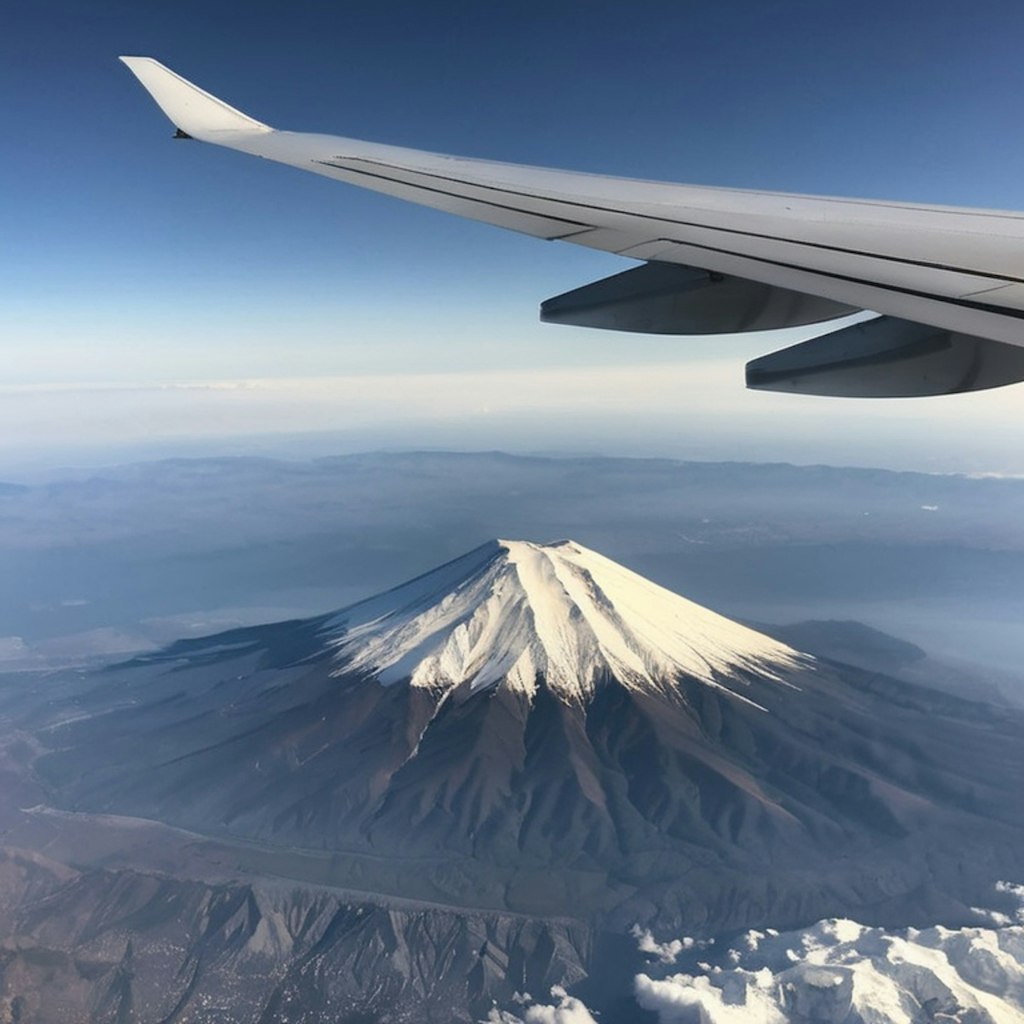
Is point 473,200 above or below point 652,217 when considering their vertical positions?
above

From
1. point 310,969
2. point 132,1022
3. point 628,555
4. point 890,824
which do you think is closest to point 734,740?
point 890,824

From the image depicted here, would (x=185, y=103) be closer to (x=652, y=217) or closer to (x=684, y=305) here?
(x=652, y=217)

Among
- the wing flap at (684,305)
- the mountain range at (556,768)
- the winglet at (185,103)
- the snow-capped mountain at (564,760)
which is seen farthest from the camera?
the snow-capped mountain at (564,760)

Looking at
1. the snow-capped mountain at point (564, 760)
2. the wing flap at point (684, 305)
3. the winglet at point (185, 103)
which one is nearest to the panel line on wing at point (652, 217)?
the wing flap at point (684, 305)

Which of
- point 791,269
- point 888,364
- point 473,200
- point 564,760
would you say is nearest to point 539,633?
point 564,760

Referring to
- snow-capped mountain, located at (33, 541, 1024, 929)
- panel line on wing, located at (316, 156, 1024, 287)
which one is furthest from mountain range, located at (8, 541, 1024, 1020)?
panel line on wing, located at (316, 156, 1024, 287)

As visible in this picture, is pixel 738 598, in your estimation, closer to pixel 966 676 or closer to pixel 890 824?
pixel 966 676

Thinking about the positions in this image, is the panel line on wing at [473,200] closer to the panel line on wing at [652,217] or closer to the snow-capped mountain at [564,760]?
the panel line on wing at [652,217]
